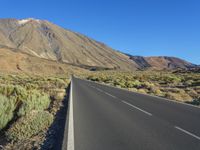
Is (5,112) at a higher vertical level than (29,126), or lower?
higher

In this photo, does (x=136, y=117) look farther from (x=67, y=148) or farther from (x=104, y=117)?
(x=67, y=148)

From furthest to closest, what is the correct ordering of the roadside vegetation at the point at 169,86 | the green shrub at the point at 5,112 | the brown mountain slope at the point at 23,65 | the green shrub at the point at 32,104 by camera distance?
the brown mountain slope at the point at 23,65, the roadside vegetation at the point at 169,86, the green shrub at the point at 32,104, the green shrub at the point at 5,112

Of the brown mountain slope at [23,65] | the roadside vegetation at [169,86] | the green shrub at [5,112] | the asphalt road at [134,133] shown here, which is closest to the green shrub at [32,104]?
the green shrub at [5,112]

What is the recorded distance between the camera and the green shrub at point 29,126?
9.76 m

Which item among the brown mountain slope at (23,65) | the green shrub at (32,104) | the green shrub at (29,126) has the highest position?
the brown mountain slope at (23,65)

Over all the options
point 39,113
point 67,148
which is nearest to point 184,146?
point 67,148

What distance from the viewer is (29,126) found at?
10.3m

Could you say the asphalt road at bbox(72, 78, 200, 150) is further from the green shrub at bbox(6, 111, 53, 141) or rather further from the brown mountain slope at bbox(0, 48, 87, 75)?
the brown mountain slope at bbox(0, 48, 87, 75)

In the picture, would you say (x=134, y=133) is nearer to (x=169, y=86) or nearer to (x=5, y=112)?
(x=5, y=112)

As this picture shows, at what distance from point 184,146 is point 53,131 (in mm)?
4218

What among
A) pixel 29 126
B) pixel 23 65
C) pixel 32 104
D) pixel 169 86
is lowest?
pixel 29 126

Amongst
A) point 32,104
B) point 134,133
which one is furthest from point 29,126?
point 32,104

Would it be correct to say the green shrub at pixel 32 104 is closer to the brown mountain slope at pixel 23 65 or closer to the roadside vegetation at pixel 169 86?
the roadside vegetation at pixel 169 86

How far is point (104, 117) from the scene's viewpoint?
13000mm
